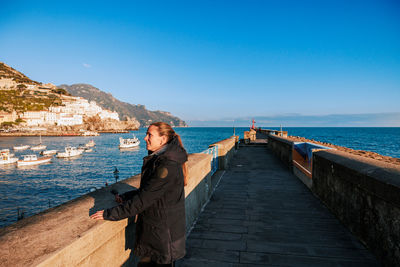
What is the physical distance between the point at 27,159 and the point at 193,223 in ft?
175

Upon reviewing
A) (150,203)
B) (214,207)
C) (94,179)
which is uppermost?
(150,203)

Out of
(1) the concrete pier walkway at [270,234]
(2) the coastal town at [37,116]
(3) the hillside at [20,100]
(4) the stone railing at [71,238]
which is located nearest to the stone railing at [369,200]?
(1) the concrete pier walkway at [270,234]

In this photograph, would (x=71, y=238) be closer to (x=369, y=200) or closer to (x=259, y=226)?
(x=259, y=226)

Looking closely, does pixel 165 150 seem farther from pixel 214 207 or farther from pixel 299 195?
pixel 299 195

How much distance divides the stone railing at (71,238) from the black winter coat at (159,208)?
0.80 feet

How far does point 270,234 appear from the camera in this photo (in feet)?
15.0

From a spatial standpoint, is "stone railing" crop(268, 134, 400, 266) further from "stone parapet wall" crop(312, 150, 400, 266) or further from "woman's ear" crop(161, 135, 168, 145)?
"woman's ear" crop(161, 135, 168, 145)

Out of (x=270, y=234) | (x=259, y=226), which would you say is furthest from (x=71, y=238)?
(x=259, y=226)

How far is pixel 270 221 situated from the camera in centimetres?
521

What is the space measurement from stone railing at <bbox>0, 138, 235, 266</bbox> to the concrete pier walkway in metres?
1.60

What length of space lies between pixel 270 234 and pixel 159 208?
3.31 m

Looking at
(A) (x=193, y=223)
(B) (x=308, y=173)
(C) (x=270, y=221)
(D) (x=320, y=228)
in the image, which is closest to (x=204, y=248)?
(A) (x=193, y=223)

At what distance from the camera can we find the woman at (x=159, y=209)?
77.1 inches

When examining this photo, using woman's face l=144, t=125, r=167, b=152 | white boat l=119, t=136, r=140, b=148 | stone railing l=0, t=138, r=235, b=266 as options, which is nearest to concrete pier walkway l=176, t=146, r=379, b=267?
stone railing l=0, t=138, r=235, b=266
